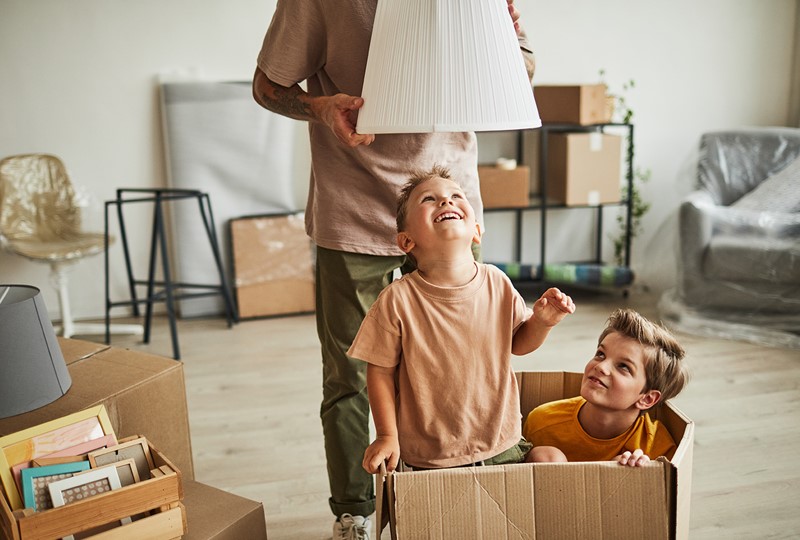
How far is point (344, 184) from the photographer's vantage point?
165 cm

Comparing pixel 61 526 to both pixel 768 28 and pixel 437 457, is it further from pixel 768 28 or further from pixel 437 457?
pixel 768 28

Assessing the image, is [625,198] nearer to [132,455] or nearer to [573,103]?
[573,103]

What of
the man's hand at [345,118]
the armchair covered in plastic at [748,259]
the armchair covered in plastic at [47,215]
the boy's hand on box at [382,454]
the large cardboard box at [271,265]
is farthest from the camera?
the large cardboard box at [271,265]

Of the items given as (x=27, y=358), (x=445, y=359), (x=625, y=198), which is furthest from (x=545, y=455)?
(x=625, y=198)

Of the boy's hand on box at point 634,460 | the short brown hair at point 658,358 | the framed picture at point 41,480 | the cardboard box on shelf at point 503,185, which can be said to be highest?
the cardboard box on shelf at point 503,185

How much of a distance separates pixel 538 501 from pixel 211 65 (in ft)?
11.1

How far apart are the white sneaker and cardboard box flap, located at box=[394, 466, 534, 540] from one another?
586 mm

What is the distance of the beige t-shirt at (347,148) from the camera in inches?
60.4

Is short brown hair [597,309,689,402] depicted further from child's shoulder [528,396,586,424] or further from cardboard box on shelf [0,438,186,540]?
cardboard box on shelf [0,438,186,540]

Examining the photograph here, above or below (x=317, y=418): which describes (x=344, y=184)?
above

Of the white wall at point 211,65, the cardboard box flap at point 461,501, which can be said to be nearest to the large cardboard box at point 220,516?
the cardboard box flap at point 461,501

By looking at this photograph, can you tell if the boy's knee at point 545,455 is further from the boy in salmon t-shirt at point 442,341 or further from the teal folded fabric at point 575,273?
the teal folded fabric at point 575,273

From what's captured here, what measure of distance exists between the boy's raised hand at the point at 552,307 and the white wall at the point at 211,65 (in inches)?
106

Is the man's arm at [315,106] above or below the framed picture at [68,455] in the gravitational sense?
above
